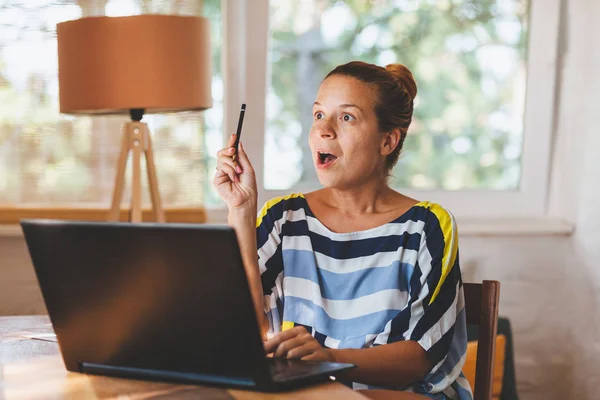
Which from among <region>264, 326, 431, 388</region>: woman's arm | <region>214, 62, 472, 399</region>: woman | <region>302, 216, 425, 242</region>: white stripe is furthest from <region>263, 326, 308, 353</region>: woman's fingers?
<region>302, 216, 425, 242</region>: white stripe

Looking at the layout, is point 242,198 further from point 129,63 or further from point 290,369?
point 129,63

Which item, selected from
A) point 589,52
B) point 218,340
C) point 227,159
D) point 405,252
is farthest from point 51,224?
point 589,52

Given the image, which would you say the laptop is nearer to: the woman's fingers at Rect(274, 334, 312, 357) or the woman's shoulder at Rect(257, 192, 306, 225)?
the woman's fingers at Rect(274, 334, 312, 357)

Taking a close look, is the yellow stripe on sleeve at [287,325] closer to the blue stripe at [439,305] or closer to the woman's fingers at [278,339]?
the blue stripe at [439,305]

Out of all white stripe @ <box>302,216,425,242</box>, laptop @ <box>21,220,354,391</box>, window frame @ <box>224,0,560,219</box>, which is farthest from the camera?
window frame @ <box>224,0,560,219</box>

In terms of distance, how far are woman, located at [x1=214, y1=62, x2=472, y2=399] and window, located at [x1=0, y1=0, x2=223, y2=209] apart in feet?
2.94

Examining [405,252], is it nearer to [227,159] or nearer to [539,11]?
[227,159]

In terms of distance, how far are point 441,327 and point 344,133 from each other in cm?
42

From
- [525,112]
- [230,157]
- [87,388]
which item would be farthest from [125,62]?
[525,112]

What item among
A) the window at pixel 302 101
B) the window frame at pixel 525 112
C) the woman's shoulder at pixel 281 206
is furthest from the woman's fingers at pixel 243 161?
the window frame at pixel 525 112

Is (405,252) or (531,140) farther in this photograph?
(531,140)

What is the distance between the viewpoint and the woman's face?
1562 millimetres

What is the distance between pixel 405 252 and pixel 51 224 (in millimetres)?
697

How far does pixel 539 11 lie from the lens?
2.83 meters
